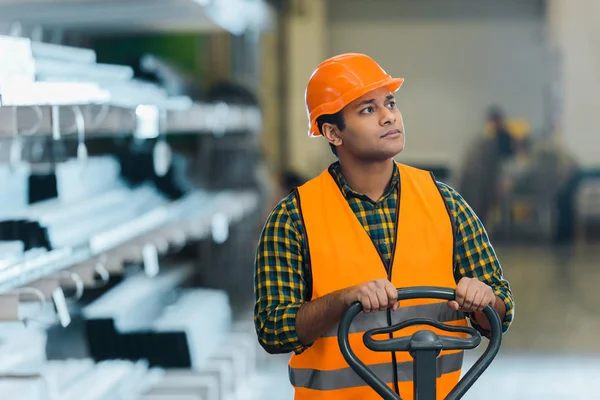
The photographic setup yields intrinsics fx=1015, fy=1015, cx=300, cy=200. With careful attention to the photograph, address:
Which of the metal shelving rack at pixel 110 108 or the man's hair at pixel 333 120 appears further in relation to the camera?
the metal shelving rack at pixel 110 108

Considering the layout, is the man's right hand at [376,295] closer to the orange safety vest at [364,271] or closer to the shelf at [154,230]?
the orange safety vest at [364,271]

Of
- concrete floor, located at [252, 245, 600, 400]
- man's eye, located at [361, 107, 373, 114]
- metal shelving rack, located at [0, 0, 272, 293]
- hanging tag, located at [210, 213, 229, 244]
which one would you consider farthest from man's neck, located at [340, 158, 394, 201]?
concrete floor, located at [252, 245, 600, 400]

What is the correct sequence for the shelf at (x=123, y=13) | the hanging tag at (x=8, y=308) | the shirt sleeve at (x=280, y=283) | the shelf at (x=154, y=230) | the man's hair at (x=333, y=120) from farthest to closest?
the shelf at (x=123, y=13)
the shelf at (x=154, y=230)
the hanging tag at (x=8, y=308)
the man's hair at (x=333, y=120)
the shirt sleeve at (x=280, y=283)

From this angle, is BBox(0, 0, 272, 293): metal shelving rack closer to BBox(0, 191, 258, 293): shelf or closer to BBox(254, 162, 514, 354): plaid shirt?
BBox(0, 191, 258, 293): shelf

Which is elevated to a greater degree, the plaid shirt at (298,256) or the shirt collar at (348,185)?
the shirt collar at (348,185)

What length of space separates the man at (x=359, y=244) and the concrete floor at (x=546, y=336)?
9.23 feet

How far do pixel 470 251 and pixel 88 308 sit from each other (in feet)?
6.73

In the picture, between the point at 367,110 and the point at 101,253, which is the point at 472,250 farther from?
the point at 101,253

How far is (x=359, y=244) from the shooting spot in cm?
215

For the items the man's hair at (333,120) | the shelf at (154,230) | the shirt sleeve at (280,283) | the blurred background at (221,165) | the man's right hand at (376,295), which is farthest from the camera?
the blurred background at (221,165)

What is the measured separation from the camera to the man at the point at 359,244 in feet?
6.98

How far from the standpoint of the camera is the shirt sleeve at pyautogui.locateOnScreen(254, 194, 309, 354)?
2.07 m

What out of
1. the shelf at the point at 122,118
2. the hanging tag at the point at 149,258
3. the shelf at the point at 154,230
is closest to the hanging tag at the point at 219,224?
the shelf at the point at 154,230

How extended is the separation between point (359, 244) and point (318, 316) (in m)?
0.21
